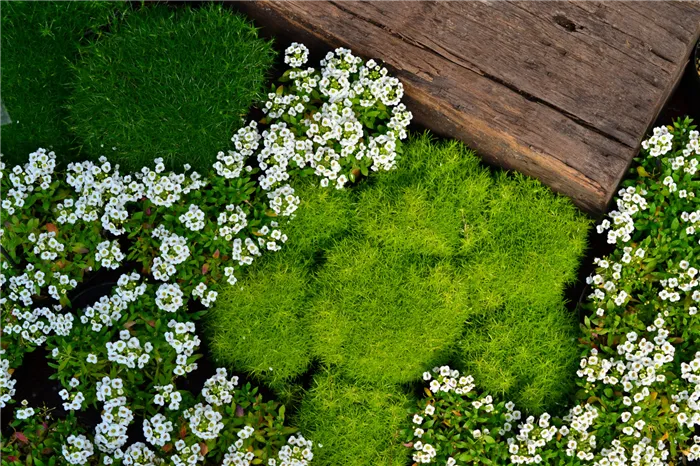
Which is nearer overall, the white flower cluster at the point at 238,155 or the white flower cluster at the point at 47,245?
the white flower cluster at the point at 47,245

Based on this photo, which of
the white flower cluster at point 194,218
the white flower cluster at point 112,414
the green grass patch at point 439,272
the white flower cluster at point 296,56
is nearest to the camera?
the white flower cluster at point 112,414

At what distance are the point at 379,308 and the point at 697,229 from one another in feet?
6.35

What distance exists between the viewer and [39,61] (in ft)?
11.5

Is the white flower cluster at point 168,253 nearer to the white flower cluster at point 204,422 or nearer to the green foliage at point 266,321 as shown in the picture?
the green foliage at point 266,321

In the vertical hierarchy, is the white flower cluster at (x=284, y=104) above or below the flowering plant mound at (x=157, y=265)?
above

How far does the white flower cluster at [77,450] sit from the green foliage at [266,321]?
87cm

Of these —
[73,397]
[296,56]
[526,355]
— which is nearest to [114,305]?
[73,397]

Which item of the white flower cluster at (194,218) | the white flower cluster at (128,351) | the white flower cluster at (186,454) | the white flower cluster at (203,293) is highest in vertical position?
the white flower cluster at (194,218)

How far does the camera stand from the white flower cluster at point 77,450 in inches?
124

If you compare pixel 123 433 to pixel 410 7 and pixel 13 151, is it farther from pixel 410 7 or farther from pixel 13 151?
pixel 410 7

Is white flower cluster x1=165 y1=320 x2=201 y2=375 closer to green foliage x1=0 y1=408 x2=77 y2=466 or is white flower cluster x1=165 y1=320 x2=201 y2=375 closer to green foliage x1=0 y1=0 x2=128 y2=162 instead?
green foliage x1=0 y1=408 x2=77 y2=466

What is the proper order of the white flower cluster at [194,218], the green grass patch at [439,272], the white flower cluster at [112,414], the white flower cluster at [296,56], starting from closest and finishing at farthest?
the white flower cluster at [112,414], the white flower cluster at [194,218], the white flower cluster at [296,56], the green grass patch at [439,272]

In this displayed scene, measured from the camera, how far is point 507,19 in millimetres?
3295

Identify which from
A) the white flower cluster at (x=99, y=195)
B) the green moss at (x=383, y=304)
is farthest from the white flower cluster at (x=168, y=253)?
the green moss at (x=383, y=304)
